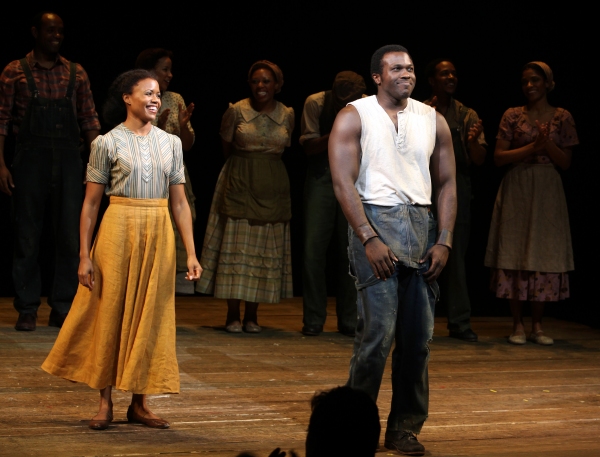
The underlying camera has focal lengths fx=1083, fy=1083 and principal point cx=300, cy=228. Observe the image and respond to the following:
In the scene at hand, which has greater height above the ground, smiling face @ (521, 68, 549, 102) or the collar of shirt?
smiling face @ (521, 68, 549, 102)

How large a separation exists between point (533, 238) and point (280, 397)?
2.27 m

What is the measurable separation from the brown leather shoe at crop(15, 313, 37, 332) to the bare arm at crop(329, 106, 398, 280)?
288cm

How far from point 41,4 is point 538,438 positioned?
440 centimetres

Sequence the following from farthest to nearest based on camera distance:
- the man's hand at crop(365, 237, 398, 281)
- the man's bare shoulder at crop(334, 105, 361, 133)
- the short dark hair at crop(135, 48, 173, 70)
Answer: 1. the short dark hair at crop(135, 48, 173, 70)
2. the man's bare shoulder at crop(334, 105, 361, 133)
3. the man's hand at crop(365, 237, 398, 281)

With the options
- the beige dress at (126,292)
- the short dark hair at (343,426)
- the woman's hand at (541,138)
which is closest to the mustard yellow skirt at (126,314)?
the beige dress at (126,292)

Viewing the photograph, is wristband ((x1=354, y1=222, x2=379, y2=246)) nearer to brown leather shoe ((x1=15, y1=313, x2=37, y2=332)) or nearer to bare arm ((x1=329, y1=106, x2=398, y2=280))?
bare arm ((x1=329, y1=106, x2=398, y2=280))

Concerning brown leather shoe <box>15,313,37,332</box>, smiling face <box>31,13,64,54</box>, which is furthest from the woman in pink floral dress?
brown leather shoe <box>15,313,37,332</box>

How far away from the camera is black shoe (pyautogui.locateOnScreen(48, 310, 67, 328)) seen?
5988mm

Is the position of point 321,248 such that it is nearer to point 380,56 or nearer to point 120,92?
point 120,92

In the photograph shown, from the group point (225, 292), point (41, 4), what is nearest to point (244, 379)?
point (225, 292)

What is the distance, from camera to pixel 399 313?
12.0 ft

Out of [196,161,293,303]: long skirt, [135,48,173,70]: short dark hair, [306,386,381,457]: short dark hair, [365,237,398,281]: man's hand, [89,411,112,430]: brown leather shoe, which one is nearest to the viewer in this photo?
[306,386,381,457]: short dark hair

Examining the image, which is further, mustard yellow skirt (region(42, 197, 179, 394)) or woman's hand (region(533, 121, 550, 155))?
woman's hand (region(533, 121, 550, 155))

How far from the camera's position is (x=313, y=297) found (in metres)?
6.20
